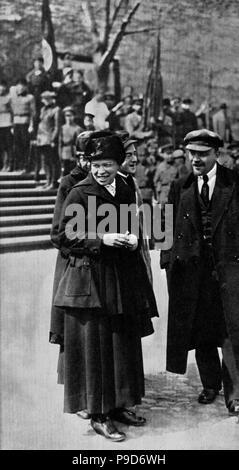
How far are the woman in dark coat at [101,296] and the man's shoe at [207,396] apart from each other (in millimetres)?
536

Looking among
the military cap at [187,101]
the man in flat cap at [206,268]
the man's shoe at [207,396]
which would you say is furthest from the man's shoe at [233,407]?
the military cap at [187,101]

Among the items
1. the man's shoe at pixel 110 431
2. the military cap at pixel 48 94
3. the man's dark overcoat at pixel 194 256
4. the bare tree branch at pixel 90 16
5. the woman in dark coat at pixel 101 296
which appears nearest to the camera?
the woman in dark coat at pixel 101 296

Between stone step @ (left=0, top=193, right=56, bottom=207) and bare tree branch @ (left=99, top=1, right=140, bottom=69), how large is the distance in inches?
55.1

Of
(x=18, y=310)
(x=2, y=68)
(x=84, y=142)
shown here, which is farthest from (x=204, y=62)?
(x=18, y=310)

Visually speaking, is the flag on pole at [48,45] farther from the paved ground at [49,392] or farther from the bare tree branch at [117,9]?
the paved ground at [49,392]

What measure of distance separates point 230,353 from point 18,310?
1492mm

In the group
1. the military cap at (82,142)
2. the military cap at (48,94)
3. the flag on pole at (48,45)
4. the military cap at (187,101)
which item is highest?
the flag on pole at (48,45)

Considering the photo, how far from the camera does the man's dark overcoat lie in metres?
3.14

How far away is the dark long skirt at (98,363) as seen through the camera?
292cm

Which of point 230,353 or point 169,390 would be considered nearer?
point 230,353

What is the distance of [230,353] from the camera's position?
3236 mm

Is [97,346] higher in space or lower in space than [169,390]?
higher

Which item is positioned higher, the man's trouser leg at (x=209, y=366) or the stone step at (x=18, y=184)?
the stone step at (x=18, y=184)

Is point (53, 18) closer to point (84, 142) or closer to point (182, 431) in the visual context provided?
point (84, 142)
